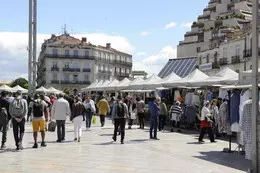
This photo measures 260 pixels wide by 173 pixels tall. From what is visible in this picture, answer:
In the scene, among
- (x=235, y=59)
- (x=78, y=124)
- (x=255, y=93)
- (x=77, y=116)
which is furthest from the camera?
(x=235, y=59)

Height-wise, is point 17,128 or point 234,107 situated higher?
point 234,107

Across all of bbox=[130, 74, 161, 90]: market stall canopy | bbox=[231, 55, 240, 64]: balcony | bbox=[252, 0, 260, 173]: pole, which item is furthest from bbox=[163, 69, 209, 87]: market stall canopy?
bbox=[231, 55, 240, 64]: balcony

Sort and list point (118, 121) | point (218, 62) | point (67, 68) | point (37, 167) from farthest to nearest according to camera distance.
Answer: point (67, 68)
point (218, 62)
point (118, 121)
point (37, 167)

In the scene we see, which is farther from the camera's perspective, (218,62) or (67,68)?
(67,68)

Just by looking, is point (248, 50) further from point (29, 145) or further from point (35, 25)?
point (29, 145)

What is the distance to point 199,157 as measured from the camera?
40.9 feet

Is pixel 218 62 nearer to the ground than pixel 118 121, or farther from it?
farther from it

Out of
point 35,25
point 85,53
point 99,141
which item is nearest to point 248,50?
point 35,25

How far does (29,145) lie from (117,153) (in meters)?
3.39

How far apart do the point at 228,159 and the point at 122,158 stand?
2808 millimetres

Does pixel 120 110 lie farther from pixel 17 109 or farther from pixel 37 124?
pixel 17 109

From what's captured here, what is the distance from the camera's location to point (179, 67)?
64.4 meters

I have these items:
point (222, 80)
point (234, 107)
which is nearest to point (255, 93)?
point (234, 107)

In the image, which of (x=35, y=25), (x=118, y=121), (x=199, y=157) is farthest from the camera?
(x=35, y=25)
